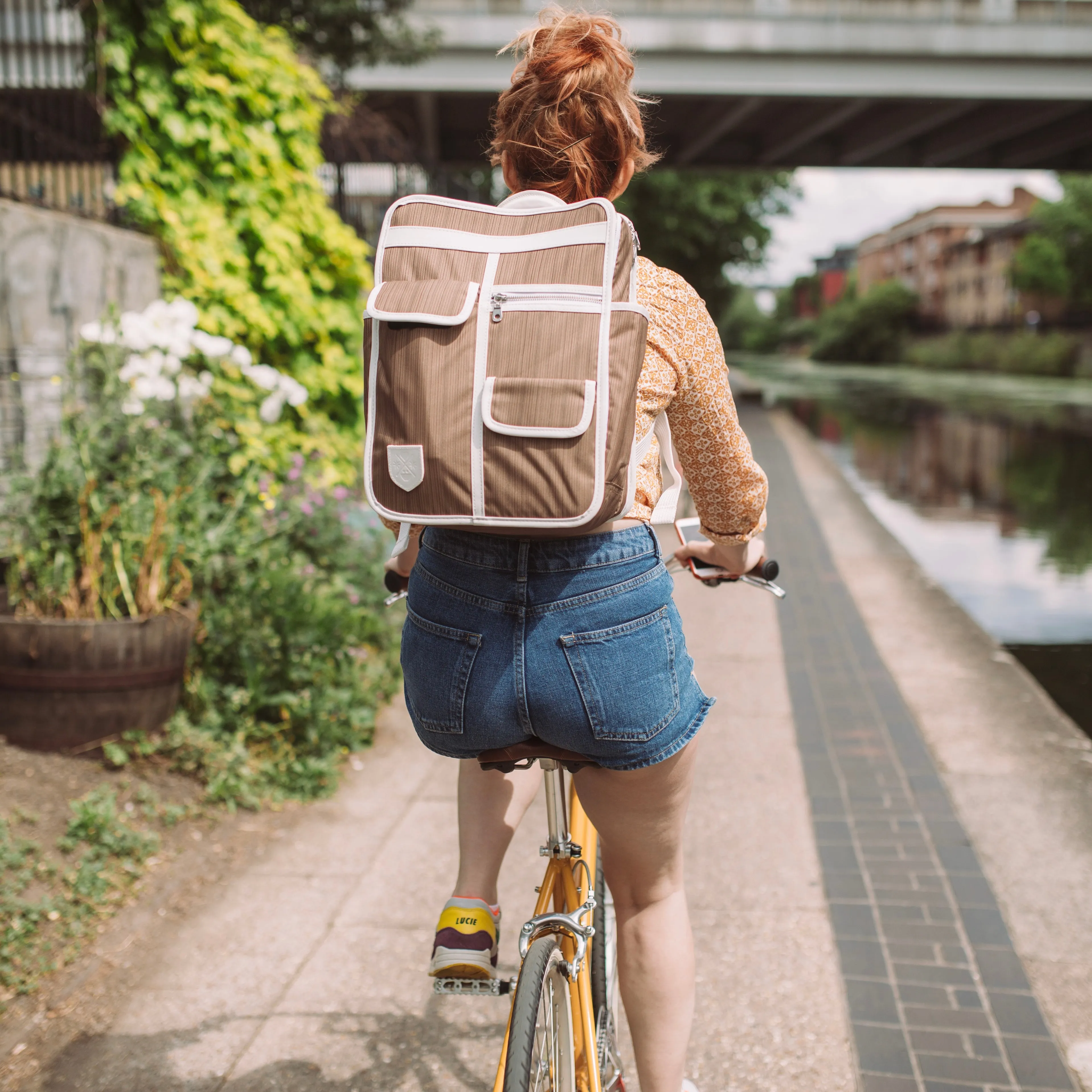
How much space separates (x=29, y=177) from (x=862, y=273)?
407 feet

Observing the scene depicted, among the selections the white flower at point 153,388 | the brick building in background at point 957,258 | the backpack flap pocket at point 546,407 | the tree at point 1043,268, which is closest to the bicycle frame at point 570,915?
the backpack flap pocket at point 546,407

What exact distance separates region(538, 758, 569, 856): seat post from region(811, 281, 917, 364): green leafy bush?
8852 cm

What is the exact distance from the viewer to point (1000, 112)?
22375mm

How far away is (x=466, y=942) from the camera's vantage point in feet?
6.09

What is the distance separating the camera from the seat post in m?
1.86

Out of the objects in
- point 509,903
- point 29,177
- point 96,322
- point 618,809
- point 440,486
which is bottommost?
point 509,903

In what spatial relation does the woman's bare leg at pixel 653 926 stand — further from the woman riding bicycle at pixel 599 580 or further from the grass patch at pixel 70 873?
the grass patch at pixel 70 873

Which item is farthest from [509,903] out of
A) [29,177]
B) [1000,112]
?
[1000,112]

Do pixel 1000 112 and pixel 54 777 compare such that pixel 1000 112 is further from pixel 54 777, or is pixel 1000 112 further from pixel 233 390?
pixel 54 777

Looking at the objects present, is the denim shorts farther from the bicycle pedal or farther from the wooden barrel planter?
the wooden barrel planter

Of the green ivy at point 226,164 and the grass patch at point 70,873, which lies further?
the green ivy at point 226,164

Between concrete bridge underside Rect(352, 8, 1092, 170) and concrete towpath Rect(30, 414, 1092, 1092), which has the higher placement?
concrete bridge underside Rect(352, 8, 1092, 170)

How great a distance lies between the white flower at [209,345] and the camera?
4586 mm

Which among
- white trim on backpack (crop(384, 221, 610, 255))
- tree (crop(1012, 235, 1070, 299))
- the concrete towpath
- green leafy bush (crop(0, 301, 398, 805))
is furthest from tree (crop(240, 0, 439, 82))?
tree (crop(1012, 235, 1070, 299))
